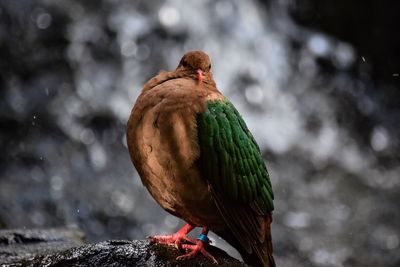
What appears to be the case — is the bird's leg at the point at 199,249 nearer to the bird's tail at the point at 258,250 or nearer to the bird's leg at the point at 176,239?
the bird's leg at the point at 176,239

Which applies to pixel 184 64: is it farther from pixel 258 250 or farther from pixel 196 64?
pixel 258 250

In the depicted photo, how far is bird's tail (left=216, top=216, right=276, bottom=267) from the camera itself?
342cm

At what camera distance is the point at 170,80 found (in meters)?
3.29

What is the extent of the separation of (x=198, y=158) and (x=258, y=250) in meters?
0.64

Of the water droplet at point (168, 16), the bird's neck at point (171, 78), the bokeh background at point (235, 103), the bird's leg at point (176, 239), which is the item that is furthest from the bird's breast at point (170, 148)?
the water droplet at point (168, 16)

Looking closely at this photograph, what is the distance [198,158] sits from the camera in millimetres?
3125

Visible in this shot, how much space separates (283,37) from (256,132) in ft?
5.76

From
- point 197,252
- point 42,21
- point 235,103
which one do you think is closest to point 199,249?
point 197,252

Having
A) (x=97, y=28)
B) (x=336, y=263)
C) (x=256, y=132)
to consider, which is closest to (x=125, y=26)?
(x=97, y=28)

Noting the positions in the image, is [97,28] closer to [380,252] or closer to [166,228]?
[166,228]

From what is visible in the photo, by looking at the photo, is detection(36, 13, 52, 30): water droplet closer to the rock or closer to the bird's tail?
the rock

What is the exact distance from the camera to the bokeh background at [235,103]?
25.7ft

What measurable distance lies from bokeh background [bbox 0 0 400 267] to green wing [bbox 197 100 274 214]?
4.29 m

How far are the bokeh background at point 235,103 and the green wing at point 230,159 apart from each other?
4.29 meters
